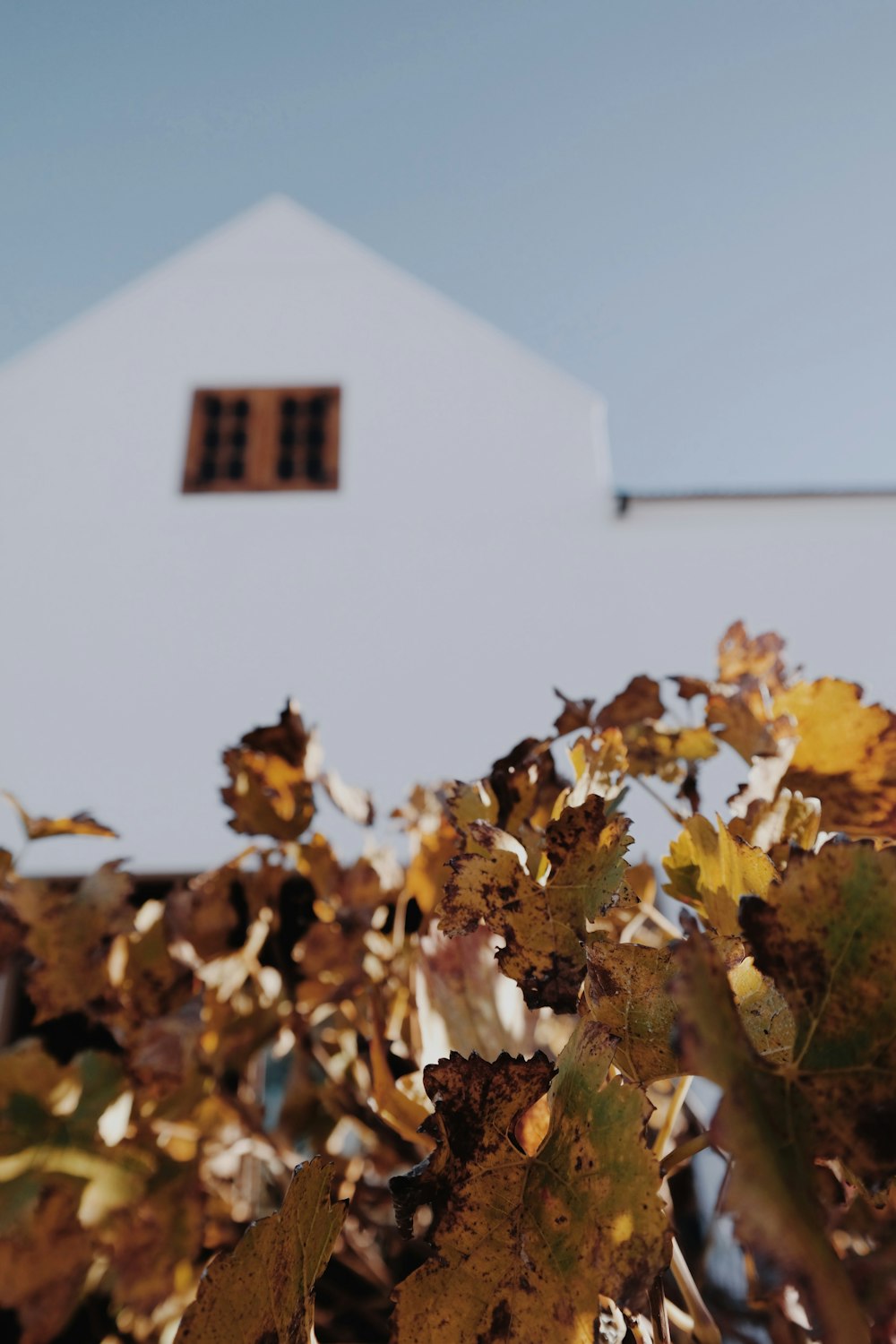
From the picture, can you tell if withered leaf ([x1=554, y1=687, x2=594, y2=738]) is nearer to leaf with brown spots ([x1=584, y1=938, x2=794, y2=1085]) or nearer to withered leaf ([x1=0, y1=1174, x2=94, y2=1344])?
leaf with brown spots ([x1=584, y1=938, x2=794, y2=1085])

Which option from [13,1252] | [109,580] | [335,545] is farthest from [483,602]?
[13,1252]

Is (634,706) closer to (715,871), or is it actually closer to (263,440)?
(715,871)

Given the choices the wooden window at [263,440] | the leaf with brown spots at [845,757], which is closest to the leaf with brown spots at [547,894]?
the leaf with brown spots at [845,757]

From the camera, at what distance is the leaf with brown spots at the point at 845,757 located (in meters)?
0.37

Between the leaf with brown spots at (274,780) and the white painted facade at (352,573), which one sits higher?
the white painted facade at (352,573)

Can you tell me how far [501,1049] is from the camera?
0.40 metres

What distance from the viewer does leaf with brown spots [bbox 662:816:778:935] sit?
25 centimetres

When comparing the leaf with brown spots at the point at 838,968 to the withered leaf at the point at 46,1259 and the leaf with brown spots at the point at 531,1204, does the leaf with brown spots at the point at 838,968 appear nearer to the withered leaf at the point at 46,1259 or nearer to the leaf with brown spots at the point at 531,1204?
the leaf with brown spots at the point at 531,1204

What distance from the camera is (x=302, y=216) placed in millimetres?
5574

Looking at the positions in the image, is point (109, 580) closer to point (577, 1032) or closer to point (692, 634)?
point (692, 634)

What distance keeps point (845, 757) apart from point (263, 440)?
447cm

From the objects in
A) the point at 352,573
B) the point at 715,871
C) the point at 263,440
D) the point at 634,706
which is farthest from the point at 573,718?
the point at 263,440

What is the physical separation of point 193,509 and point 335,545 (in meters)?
0.68

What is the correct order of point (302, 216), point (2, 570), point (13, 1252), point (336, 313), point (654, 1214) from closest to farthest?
point (654, 1214)
point (13, 1252)
point (2, 570)
point (336, 313)
point (302, 216)
